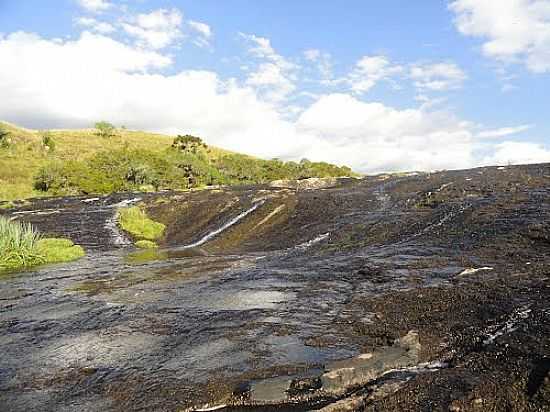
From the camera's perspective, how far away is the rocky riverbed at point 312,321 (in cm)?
640

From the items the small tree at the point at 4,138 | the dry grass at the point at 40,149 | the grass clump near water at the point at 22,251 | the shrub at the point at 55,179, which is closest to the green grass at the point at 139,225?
the grass clump near water at the point at 22,251

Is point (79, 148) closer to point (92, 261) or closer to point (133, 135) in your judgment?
point (133, 135)

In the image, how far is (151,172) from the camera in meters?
59.0

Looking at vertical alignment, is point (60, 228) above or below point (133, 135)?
below

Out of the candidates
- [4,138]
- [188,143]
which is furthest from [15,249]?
[188,143]

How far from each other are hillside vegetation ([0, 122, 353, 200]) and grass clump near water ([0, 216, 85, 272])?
3147cm

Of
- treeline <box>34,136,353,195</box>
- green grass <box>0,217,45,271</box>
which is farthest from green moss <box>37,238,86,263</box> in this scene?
treeline <box>34,136,353,195</box>

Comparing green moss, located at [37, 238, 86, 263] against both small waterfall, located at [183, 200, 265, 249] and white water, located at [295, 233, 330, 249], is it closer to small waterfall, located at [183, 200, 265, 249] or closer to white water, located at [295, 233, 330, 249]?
small waterfall, located at [183, 200, 265, 249]

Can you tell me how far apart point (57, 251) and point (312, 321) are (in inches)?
609

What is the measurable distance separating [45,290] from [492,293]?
11.6m

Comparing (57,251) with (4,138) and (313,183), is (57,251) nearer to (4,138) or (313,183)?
(313,183)

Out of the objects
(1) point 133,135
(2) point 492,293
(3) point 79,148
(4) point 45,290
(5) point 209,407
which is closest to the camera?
(5) point 209,407

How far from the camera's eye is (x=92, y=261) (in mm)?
20656

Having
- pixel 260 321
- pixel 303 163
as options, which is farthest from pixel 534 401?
pixel 303 163
